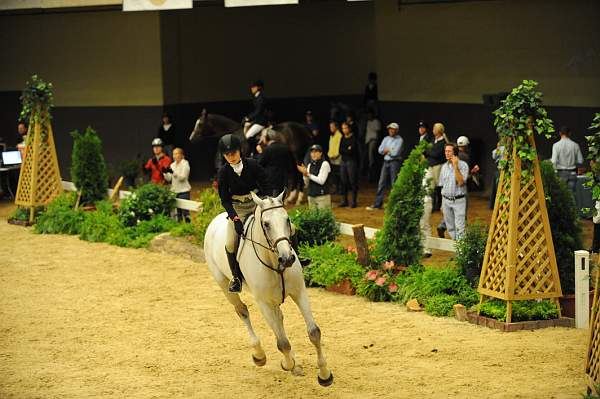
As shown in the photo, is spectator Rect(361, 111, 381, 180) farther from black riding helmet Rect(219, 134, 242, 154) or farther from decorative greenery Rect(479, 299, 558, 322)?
black riding helmet Rect(219, 134, 242, 154)

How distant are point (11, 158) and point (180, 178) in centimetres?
730

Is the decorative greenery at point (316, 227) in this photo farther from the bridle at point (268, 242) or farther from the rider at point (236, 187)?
the bridle at point (268, 242)

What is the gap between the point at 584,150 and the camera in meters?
20.1

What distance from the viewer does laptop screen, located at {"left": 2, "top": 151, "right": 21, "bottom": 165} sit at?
24422 mm

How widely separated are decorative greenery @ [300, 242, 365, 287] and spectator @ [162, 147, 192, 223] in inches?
172

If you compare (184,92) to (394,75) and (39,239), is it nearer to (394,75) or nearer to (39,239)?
(394,75)

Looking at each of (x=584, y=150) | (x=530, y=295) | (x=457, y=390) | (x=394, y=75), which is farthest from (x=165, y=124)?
(x=457, y=390)

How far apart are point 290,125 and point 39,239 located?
6520 mm

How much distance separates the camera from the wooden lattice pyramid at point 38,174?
835 inches

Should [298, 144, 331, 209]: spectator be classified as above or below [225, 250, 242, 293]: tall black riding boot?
above

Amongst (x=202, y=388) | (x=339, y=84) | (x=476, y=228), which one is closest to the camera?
(x=202, y=388)

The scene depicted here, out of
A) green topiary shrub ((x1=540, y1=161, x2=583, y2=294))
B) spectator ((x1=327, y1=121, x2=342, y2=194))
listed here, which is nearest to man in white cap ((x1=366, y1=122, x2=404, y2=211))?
spectator ((x1=327, y1=121, x2=342, y2=194))

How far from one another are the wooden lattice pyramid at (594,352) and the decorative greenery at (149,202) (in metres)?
10.9

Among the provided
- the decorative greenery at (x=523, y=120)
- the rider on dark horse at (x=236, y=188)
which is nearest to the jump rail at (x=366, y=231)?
the decorative greenery at (x=523, y=120)
